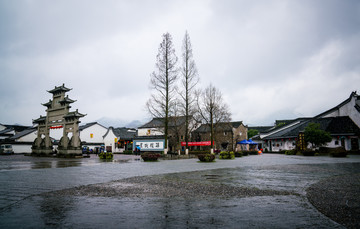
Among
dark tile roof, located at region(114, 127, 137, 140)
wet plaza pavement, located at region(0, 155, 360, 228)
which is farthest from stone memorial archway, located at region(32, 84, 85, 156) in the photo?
dark tile roof, located at region(114, 127, 137, 140)

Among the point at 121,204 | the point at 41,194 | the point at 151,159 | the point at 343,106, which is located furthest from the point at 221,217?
the point at 343,106

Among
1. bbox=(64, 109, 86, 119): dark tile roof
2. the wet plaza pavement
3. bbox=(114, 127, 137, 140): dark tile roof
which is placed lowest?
the wet plaza pavement

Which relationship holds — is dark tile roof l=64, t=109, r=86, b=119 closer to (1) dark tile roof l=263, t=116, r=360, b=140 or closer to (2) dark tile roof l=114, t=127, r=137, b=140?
(2) dark tile roof l=114, t=127, r=137, b=140

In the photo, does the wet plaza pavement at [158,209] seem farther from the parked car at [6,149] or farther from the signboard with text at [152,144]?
the parked car at [6,149]

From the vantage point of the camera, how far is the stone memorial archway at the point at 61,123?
29641 millimetres

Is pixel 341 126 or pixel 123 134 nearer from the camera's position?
pixel 341 126

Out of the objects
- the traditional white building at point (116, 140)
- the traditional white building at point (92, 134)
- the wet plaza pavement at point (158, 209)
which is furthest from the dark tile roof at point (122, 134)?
the wet plaza pavement at point (158, 209)

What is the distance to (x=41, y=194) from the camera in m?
5.94

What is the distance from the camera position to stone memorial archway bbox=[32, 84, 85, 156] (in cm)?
2964

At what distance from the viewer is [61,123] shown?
31.9 metres

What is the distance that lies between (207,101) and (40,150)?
86.9 feet

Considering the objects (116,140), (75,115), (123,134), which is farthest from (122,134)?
(75,115)

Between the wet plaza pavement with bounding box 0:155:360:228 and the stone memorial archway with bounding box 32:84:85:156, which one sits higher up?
the stone memorial archway with bounding box 32:84:85:156

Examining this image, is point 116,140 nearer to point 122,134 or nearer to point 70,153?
point 122,134
